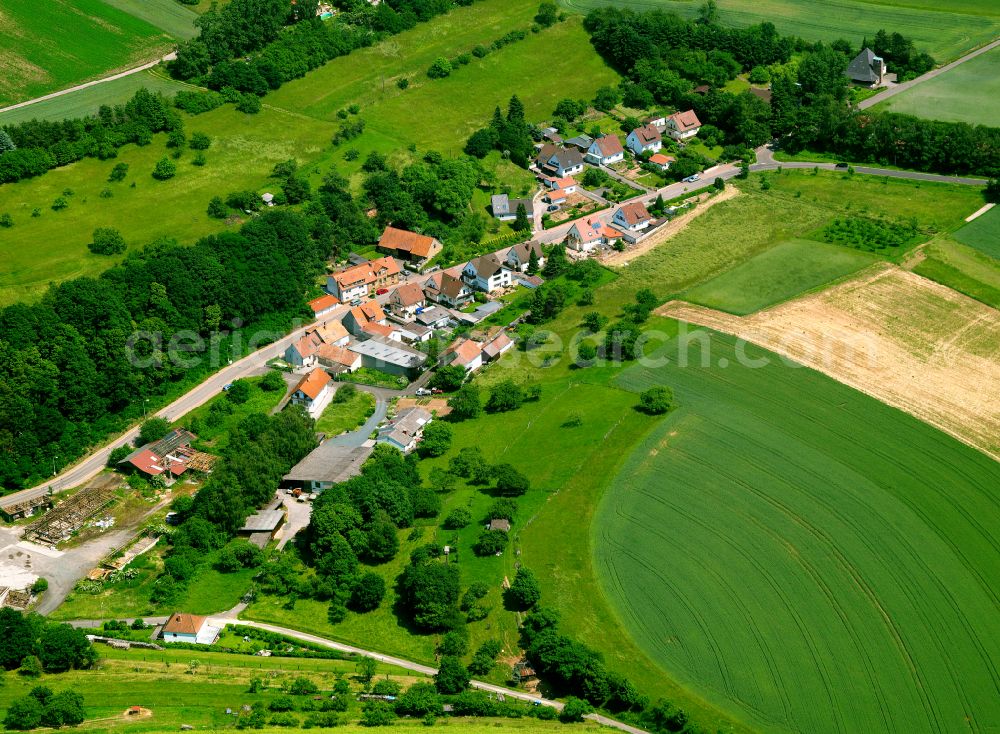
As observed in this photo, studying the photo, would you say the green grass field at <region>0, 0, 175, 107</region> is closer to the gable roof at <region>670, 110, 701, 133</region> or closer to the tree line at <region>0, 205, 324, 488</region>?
the tree line at <region>0, 205, 324, 488</region>

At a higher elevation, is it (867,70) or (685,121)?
(867,70)

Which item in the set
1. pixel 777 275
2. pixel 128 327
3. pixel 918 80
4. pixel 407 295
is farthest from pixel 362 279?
pixel 918 80

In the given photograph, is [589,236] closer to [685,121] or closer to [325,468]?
[685,121]

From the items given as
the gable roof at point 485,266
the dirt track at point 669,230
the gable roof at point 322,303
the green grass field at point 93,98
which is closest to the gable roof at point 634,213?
the dirt track at point 669,230

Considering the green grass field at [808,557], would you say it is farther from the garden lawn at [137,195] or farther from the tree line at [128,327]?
the garden lawn at [137,195]

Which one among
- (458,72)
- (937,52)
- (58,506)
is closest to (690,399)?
(58,506)
